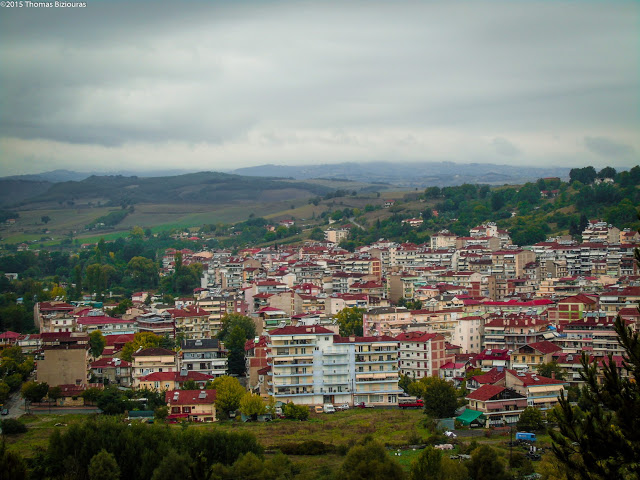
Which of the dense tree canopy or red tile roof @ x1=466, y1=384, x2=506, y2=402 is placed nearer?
red tile roof @ x1=466, y1=384, x2=506, y2=402

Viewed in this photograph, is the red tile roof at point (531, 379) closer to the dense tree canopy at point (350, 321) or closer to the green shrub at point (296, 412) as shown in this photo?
the green shrub at point (296, 412)

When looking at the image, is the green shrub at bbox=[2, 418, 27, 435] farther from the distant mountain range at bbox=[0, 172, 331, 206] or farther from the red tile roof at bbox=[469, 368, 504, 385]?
the distant mountain range at bbox=[0, 172, 331, 206]

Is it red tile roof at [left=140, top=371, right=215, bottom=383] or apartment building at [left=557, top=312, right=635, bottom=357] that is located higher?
apartment building at [left=557, top=312, right=635, bottom=357]

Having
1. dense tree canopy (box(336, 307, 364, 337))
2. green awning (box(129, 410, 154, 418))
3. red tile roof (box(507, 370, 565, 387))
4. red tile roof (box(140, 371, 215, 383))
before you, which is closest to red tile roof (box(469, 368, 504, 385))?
red tile roof (box(507, 370, 565, 387))

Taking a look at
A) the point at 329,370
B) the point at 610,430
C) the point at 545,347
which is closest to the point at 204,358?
the point at 329,370

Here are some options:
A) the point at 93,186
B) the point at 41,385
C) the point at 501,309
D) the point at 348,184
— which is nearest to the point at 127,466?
the point at 41,385

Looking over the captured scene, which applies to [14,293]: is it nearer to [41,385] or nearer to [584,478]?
[41,385]
